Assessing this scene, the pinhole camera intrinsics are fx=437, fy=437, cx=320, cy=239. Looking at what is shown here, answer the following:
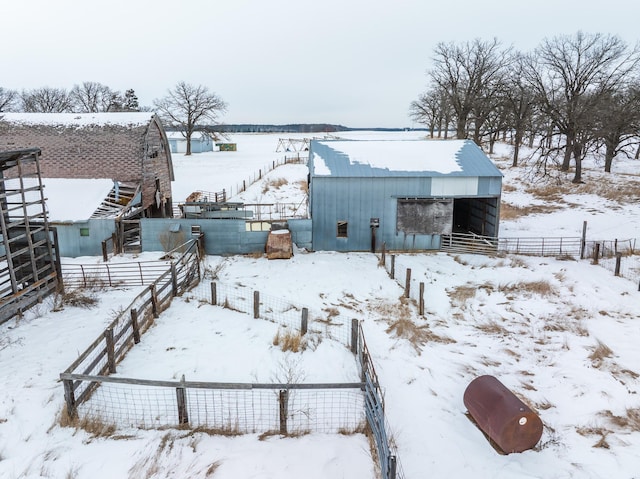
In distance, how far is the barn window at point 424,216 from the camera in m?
22.5

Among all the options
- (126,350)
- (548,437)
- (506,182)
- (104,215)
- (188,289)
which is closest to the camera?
(548,437)

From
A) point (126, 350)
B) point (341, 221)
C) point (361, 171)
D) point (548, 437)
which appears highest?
point (361, 171)

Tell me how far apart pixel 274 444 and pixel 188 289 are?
956 cm

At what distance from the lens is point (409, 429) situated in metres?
9.18

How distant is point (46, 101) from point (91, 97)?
11595 millimetres

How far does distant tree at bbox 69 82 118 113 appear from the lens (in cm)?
9144

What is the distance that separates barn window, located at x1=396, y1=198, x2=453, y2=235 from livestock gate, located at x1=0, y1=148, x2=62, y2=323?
15485 millimetres

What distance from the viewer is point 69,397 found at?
8648 mm

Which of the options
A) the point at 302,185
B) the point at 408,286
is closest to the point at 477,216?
the point at 408,286

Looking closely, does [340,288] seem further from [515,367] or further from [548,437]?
[548,437]

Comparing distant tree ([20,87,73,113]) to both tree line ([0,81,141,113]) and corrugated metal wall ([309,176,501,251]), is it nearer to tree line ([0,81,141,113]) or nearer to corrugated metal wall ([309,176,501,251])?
tree line ([0,81,141,113])

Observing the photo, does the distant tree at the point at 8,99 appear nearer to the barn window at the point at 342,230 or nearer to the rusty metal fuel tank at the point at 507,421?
the barn window at the point at 342,230

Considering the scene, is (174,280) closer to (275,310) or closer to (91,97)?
(275,310)

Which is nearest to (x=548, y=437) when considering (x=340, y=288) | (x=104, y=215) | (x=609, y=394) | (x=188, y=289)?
(x=609, y=394)
